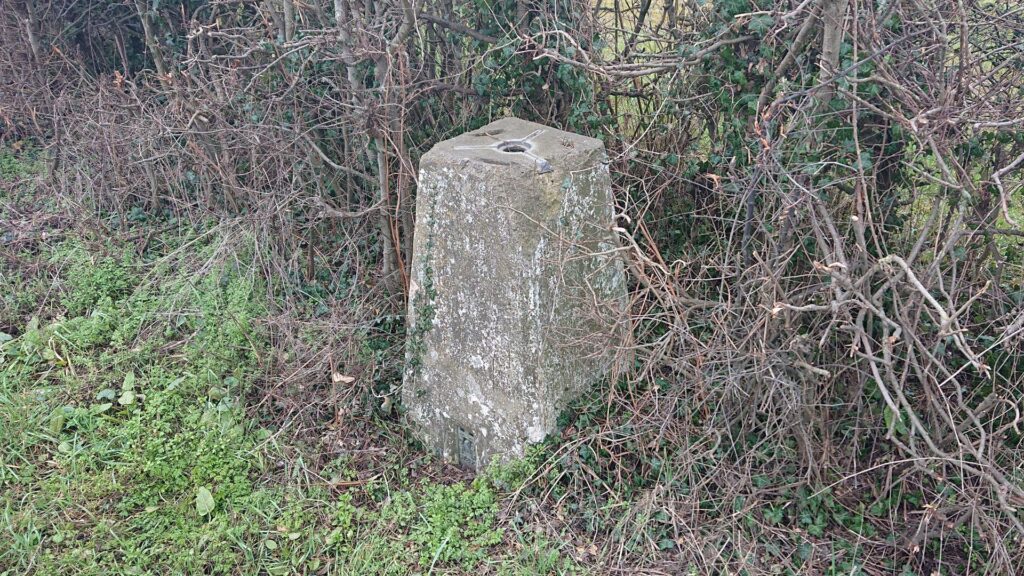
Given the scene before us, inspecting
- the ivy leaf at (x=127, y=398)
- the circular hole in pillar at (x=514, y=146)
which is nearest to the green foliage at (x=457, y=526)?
the circular hole in pillar at (x=514, y=146)

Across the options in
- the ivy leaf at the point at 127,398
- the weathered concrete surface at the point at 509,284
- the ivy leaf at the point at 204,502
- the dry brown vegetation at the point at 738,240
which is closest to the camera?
the dry brown vegetation at the point at 738,240

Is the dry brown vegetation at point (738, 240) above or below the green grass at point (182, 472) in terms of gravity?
above

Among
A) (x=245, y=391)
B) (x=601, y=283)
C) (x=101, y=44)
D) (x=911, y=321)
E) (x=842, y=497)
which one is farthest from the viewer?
(x=101, y=44)

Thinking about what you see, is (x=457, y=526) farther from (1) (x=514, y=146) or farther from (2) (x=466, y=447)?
(1) (x=514, y=146)

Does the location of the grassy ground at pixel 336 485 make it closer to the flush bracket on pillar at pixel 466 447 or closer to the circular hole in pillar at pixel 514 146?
the flush bracket on pillar at pixel 466 447

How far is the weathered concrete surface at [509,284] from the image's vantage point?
3182 mm

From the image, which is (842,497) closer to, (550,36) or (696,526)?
(696,526)

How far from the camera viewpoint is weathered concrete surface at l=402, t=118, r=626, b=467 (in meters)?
3.18

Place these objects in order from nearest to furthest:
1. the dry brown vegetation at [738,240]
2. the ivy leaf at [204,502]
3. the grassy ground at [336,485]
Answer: the dry brown vegetation at [738,240]
the grassy ground at [336,485]
the ivy leaf at [204,502]

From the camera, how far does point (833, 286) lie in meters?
2.66

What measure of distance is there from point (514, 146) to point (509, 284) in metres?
0.64

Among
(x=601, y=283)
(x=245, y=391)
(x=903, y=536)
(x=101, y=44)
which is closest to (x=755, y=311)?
(x=601, y=283)

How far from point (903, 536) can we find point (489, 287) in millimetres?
1931

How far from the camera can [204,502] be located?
11.0 ft
